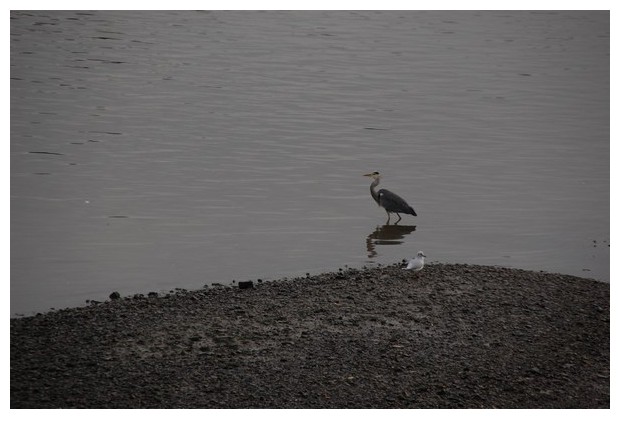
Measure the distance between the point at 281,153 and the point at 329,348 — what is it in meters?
12.6

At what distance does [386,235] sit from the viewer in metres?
16.4

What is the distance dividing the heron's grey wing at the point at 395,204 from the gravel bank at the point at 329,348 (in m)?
4.89

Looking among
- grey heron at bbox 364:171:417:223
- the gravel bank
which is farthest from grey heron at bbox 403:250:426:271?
grey heron at bbox 364:171:417:223

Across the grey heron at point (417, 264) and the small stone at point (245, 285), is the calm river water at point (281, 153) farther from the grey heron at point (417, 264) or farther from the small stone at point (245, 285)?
the grey heron at point (417, 264)

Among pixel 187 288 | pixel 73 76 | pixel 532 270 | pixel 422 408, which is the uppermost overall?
pixel 73 76

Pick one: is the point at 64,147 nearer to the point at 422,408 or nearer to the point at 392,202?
the point at 392,202

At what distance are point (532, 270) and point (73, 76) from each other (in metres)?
20.3

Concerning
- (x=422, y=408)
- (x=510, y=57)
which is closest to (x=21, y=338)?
(x=422, y=408)

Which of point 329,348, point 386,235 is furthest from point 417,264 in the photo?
point 386,235

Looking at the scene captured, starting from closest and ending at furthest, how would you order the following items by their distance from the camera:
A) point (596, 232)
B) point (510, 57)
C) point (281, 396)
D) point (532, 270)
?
point (281, 396) < point (532, 270) < point (596, 232) < point (510, 57)

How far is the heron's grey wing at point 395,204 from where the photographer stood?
17047mm

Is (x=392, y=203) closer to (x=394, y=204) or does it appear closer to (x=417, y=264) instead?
(x=394, y=204)

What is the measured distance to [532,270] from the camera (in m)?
14.0

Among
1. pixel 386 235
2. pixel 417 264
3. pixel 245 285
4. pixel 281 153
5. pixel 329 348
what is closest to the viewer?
pixel 329 348
